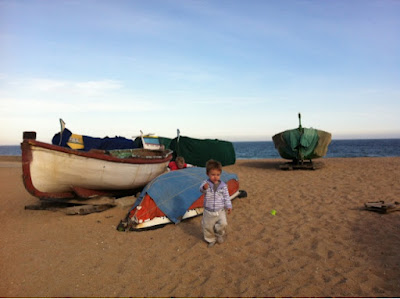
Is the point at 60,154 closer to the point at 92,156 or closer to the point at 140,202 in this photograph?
the point at 92,156

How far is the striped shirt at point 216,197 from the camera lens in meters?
5.09

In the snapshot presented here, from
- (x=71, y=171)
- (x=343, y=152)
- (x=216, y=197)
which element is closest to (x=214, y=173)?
(x=216, y=197)

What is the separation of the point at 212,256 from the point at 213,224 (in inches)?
24.4

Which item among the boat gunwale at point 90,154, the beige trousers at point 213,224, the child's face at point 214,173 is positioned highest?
the boat gunwale at point 90,154

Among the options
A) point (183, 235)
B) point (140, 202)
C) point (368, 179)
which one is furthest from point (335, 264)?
point (368, 179)

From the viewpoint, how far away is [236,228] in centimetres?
602

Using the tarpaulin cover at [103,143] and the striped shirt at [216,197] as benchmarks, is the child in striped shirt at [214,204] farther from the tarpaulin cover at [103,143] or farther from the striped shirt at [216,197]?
the tarpaulin cover at [103,143]

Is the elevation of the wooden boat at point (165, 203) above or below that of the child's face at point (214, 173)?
below

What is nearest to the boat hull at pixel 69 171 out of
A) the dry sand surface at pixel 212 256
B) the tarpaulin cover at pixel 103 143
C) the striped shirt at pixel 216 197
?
the dry sand surface at pixel 212 256

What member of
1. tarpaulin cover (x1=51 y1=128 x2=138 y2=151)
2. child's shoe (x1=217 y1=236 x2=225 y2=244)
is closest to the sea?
tarpaulin cover (x1=51 y1=128 x2=138 y2=151)

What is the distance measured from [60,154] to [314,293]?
17.9 ft

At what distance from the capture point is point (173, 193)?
656 cm

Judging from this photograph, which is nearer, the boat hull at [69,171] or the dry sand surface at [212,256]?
the dry sand surface at [212,256]

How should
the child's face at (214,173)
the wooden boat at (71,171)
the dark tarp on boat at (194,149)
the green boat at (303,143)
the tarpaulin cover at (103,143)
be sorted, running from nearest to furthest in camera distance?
the child's face at (214,173) < the wooden boat at (71,171) < the tarpaulin cover at (103,143) < the green boat at (303,143) < the dark tarp on boat at (194,149)
